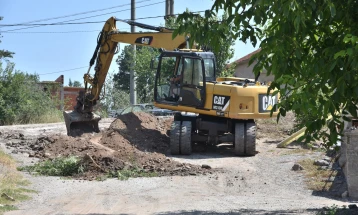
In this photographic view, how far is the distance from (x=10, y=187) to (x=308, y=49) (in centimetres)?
759

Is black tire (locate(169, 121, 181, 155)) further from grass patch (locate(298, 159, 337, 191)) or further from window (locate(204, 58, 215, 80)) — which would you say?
grass patch (locate(298, 159, 337, 191))

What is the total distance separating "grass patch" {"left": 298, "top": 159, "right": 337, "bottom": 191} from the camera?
14.0m

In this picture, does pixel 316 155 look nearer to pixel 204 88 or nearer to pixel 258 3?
pixel 204 88

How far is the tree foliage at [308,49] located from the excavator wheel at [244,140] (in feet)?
40.1

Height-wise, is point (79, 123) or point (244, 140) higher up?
point (79, 123)

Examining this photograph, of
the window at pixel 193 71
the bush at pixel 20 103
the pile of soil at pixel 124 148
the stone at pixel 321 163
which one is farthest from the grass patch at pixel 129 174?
the bush at pixel 20 103

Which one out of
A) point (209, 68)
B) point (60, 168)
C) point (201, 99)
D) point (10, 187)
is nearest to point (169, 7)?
point (209, 68)

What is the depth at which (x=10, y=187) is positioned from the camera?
41.5 ft

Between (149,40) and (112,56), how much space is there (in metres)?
1.71

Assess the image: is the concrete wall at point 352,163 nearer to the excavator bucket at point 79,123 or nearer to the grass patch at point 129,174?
the grass patch at point 129,174

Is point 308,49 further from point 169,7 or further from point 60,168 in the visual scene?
point 169,7

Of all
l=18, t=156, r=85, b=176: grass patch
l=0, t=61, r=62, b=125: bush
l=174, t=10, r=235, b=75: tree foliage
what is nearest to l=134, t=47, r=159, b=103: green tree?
l=0, t=61, r=62, b=125: bush

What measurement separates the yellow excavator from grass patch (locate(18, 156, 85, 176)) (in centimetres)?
446

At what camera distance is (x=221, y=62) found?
1383 inches
